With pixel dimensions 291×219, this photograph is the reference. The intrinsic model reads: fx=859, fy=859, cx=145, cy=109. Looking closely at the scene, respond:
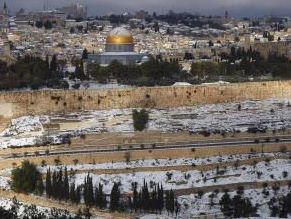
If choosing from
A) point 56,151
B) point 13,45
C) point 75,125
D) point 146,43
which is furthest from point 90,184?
point 146,43

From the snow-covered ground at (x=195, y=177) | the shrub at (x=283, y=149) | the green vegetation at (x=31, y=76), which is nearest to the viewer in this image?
the snow-covered ground at (x=195, y=177)

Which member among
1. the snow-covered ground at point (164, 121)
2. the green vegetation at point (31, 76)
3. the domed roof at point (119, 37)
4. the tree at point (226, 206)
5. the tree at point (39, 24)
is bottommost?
the tree at point (39, 24)

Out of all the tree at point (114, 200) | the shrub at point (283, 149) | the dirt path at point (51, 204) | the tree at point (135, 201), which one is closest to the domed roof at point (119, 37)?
the shrub at point (283, 149)

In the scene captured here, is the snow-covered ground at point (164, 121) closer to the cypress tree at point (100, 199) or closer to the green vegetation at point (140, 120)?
the green vegetation at point (140, 120)

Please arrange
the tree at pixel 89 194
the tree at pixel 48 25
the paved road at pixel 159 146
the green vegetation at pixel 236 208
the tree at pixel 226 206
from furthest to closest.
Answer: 1. the tree at pixel 48 25
2. the paved road at pixel 159 146
3. the tree at pixel 89 194
4. the tree at pixel 226 206
5. the green vegetation at pixel 236 208

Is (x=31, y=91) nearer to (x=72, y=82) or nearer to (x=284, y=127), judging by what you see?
(x=72, y=82)

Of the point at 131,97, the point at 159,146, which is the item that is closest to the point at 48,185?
the point at 159,146

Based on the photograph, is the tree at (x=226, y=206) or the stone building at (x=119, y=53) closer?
the tree at (x=226, y=206)

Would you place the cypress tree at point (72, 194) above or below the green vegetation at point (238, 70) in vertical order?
below
